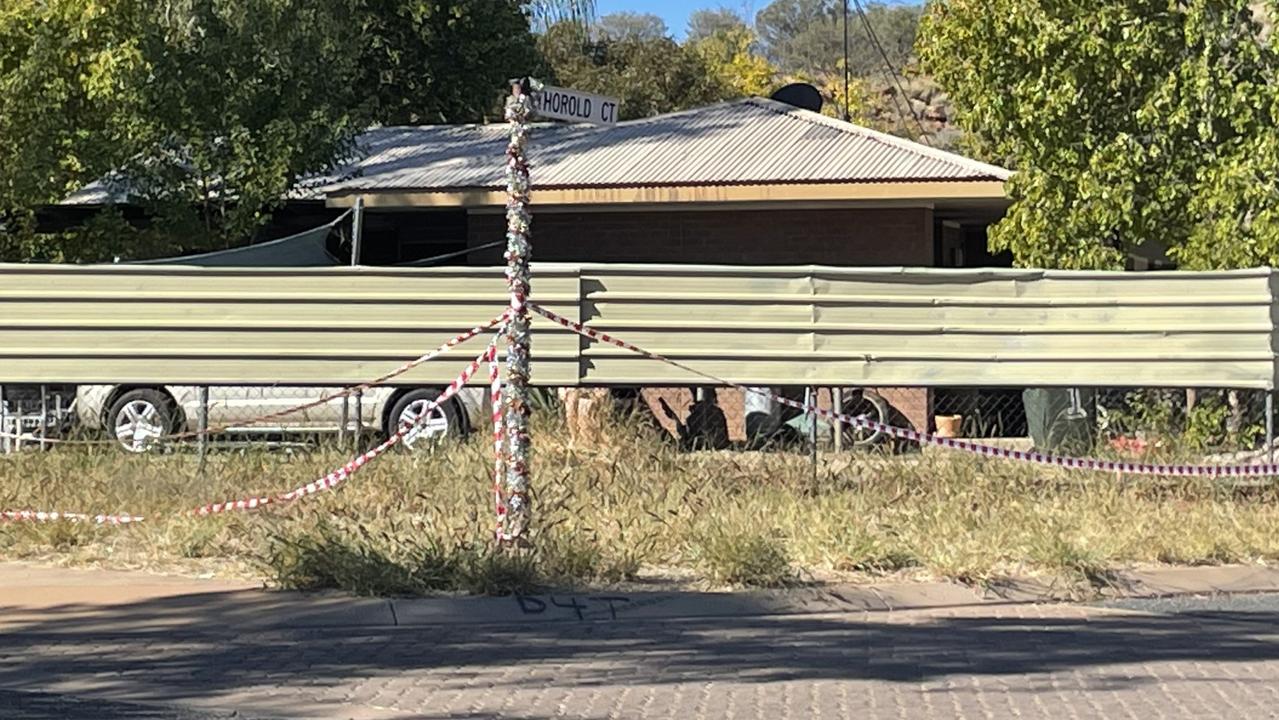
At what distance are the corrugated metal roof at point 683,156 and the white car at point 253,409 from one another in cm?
340

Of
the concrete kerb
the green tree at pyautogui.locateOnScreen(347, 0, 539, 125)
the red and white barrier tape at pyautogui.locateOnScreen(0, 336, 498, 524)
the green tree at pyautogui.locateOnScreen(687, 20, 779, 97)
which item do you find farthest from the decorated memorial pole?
the green tree at pyautogui.locateOnScreen(687, 20, 779, 97)

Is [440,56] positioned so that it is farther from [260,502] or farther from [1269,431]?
[1269,431]

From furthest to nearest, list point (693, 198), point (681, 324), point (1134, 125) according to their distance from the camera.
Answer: point (693, 198) → point (1134, 125) → point (681, 324)

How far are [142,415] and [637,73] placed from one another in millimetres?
31786

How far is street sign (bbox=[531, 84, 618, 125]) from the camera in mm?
10164

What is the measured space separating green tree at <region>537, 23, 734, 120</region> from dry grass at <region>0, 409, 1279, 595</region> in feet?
111

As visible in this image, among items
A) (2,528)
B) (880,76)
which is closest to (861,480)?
(2,528)

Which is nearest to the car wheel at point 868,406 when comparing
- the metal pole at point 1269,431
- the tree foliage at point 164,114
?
the metal pole at point 1269,431

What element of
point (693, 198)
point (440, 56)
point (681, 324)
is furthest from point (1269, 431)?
point (440, 56)

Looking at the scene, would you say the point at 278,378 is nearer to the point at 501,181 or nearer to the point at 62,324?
the point at 62,324

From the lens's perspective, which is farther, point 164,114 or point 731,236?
point 731,236

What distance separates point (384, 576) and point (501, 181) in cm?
1009

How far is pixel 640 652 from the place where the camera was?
337 inches

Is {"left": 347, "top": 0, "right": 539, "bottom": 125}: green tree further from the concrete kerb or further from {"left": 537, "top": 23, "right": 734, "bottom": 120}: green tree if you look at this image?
the concrete kerb
